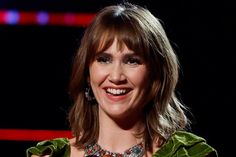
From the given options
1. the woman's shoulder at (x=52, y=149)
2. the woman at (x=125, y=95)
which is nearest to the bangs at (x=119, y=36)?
the woman at (x=125, y=95)

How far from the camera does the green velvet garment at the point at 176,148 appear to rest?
211 cm

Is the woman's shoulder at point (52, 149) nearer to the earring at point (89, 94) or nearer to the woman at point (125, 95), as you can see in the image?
the woman at point (125, 95)

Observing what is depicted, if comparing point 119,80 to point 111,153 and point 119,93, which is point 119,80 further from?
point 111,153

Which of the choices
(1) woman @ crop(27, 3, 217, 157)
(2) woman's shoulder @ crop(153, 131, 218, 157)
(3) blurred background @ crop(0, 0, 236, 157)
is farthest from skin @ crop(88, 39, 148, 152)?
(3) blurred background @ crop(0, 0, 236, 157)

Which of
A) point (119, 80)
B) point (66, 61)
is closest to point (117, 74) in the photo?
point (119, 80)

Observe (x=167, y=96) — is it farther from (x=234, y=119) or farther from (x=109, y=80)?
(x=234, y=119)

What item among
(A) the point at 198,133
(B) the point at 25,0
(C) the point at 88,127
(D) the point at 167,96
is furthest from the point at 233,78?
(B) the point at 25,0

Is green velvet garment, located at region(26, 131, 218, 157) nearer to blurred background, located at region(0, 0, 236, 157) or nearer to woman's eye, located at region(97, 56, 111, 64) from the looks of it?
woman's eye, located at region(97, 56, 111, 64)

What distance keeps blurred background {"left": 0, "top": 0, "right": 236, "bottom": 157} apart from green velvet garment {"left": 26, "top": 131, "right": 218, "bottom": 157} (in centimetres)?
64

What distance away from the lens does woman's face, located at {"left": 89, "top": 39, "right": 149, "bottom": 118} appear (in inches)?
80.7

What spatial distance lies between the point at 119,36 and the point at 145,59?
132 mm

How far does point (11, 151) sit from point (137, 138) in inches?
39.7

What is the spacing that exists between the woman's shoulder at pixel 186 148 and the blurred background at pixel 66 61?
648 millimetres

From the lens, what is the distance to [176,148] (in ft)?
6.98
